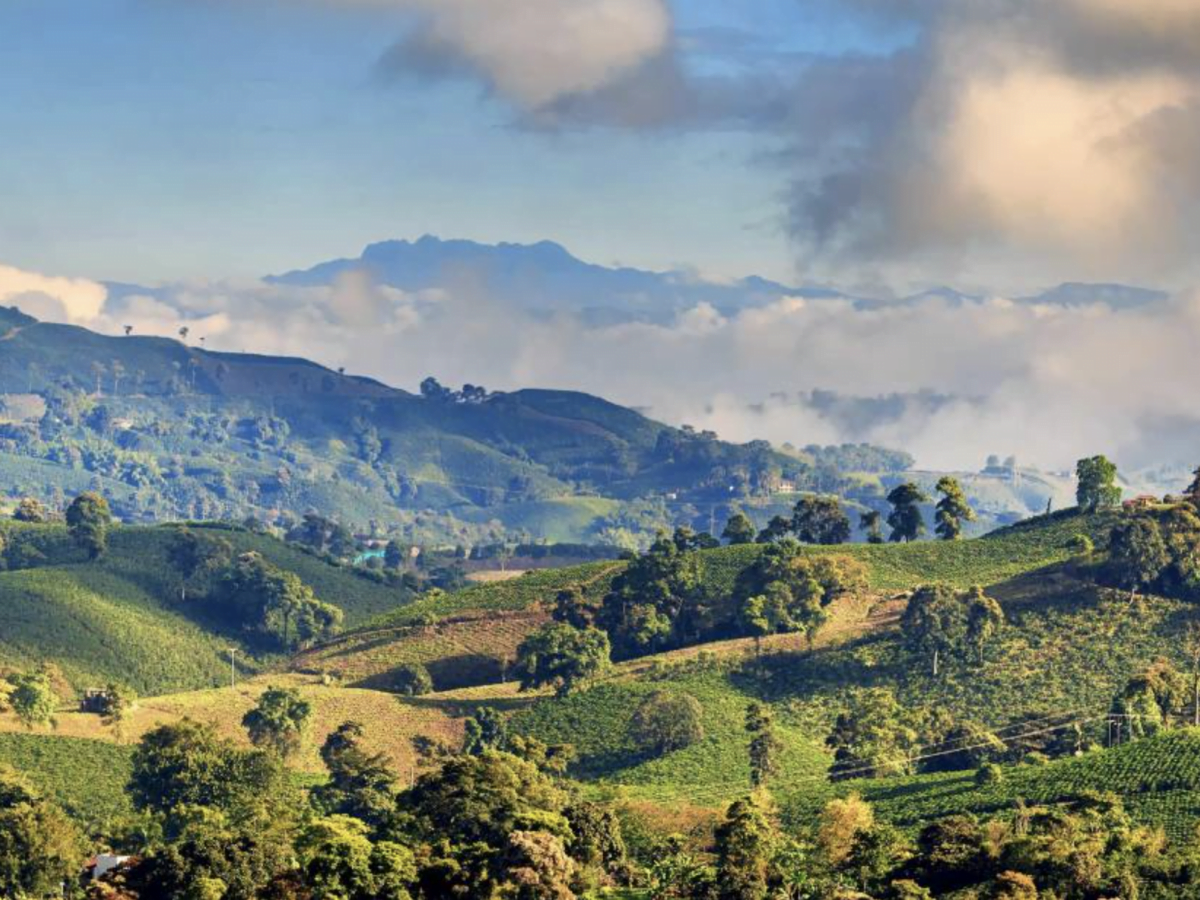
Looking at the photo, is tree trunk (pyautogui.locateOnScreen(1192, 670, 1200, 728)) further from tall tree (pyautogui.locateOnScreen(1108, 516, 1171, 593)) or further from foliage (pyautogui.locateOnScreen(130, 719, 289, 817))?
foliage (pyautogui.locateOnScreen(130, 719, 289, 817))

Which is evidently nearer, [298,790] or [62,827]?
[62,827]

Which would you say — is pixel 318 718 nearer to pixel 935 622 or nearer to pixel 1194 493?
pixel 935 622

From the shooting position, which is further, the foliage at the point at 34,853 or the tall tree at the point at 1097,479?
the tall tree at the point at 1097,479

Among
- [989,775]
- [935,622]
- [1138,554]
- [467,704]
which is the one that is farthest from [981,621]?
[467,704]

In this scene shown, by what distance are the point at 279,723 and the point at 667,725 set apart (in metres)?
30.6

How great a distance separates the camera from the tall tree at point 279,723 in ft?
503

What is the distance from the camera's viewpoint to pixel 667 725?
151375 mm

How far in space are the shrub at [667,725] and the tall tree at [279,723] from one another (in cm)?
2653

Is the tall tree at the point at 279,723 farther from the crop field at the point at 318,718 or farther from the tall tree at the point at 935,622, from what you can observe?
the tall tree at the point at 935,622

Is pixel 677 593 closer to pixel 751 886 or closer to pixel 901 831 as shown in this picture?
pixel 901 831

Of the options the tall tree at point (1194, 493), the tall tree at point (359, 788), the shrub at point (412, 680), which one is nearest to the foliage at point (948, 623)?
the tall tree at point (1194, 493)

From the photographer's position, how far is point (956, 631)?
532 feet

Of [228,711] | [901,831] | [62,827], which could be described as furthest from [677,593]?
[62,827]

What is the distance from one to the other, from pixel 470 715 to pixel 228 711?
20.5 metres
